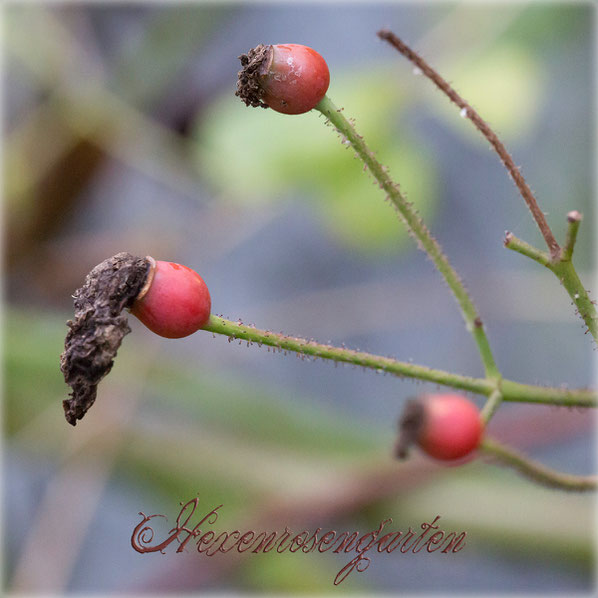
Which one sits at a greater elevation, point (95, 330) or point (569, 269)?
point (569, 269)

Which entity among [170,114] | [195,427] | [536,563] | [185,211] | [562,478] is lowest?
[195,427]

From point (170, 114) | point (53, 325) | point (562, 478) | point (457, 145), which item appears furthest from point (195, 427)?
point (562, 478)

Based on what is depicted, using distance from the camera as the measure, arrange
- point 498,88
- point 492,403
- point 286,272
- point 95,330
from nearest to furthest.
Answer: point 95,330
point 492,403
point 498,88
point 286,272

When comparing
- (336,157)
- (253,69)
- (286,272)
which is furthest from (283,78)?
(286,272)

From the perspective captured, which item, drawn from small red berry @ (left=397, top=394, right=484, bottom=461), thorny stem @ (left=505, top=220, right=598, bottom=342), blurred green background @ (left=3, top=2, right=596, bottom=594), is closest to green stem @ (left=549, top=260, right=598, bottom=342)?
thorny stem @ (left=505, top=220, right=598, bottom=342)

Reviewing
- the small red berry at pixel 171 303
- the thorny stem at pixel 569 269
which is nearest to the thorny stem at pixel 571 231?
the thorny stem at pixel 569 269

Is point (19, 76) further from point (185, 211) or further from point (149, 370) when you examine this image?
point (149, 370)

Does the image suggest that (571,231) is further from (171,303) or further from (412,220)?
(171,303)
